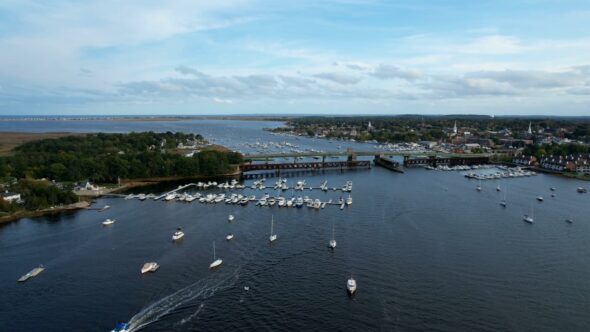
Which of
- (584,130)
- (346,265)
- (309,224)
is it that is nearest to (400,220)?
(309,224)

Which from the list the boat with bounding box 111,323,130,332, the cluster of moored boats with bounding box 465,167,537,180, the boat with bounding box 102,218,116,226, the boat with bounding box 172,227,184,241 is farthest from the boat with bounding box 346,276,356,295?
the cluster of moored boats with bounding box 465,167,537,180

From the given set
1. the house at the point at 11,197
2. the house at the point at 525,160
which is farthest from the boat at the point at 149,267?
the house at the point at 525,160

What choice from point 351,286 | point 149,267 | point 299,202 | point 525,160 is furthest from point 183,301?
point 525,160

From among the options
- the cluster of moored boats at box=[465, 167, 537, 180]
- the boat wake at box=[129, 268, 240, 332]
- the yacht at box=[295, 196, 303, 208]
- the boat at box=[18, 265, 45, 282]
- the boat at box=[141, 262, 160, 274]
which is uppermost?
the cluster of moored boats at box=[465, 167, 537, 180]

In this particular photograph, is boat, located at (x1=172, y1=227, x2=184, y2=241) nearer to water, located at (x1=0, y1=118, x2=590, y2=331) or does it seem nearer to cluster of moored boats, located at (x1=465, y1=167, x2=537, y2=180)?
water, located at (x1=0, y1=118, x2=590, y2=331)

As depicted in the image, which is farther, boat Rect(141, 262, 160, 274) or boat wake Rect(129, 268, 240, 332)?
boat Rect(141, 262, 160, 274)

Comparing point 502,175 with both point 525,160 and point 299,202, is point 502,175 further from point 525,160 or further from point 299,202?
point 299,202

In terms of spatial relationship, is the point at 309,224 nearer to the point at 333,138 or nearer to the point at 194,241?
the point at 194,241
